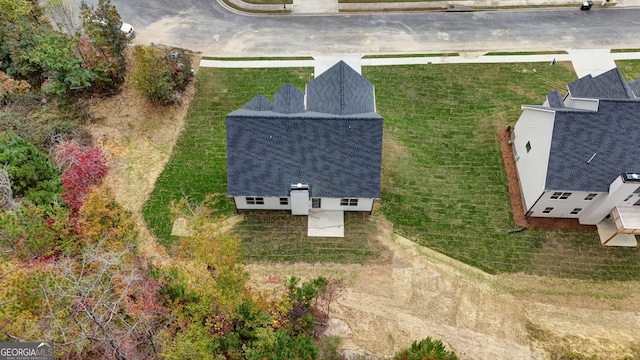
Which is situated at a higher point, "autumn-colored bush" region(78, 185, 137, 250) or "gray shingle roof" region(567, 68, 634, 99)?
"gray shingle roof" region(567, 68, 634, 99)

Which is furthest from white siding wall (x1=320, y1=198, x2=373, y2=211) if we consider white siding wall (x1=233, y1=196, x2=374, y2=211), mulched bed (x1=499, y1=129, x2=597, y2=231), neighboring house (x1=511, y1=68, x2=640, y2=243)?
neighboring house (x1=511, y1=68, x2=640, y2=243)

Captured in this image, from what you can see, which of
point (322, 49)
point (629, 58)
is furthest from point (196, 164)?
point (629, 58)

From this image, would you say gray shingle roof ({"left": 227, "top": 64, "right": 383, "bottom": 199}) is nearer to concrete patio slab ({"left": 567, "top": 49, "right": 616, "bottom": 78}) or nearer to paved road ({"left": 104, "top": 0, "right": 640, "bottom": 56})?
paved road ({"left": 104, "top": 0, "right": 640, "bottom": 56})

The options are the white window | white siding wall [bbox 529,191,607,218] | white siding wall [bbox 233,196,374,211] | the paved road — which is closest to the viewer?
the white window

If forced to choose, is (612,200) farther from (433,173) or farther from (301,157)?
(301,157)

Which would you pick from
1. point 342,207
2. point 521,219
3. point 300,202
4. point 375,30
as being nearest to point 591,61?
point 521,219

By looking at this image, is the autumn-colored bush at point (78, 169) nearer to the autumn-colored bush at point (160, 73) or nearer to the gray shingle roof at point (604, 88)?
the autumn-colored bush at point (160, 73)
